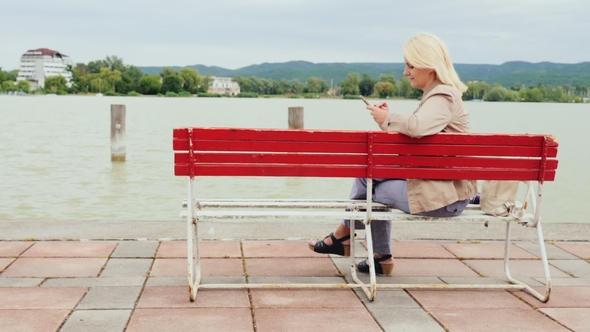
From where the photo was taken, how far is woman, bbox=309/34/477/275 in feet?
13.2

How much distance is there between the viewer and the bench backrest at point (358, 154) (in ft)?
13.1

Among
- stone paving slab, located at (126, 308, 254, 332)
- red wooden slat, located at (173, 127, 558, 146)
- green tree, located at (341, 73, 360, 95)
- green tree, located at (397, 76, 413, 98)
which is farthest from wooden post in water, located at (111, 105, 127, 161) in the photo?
green tree, located at (397, 76, 413, 98)

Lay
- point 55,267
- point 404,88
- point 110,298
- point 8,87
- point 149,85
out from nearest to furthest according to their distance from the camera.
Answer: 1. point 110,298
2. point 55,267
3. point 404,88
4. point 149,85
5. point 8,87

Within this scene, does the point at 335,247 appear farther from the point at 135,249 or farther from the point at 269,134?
the point at 135,249

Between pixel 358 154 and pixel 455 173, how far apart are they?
0.54m

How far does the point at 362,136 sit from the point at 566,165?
61.0 feet

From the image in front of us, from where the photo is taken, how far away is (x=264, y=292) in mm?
4145

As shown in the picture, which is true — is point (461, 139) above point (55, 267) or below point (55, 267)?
above

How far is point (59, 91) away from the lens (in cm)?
15025

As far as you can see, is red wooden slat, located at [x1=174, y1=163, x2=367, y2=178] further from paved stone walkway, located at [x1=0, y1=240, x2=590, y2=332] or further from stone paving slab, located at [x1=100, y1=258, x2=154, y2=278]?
stone paving slab, located at [x1=100, y1=258, x2=154, y2=278]

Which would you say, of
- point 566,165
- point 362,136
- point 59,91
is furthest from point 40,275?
point 59,91

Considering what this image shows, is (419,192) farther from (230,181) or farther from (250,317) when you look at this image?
(230,181)

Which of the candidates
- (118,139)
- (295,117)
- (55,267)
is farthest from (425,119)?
(295,117)

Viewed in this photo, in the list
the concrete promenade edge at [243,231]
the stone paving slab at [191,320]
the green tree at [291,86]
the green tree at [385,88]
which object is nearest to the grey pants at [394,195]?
the stone paving slab at [191,320]
